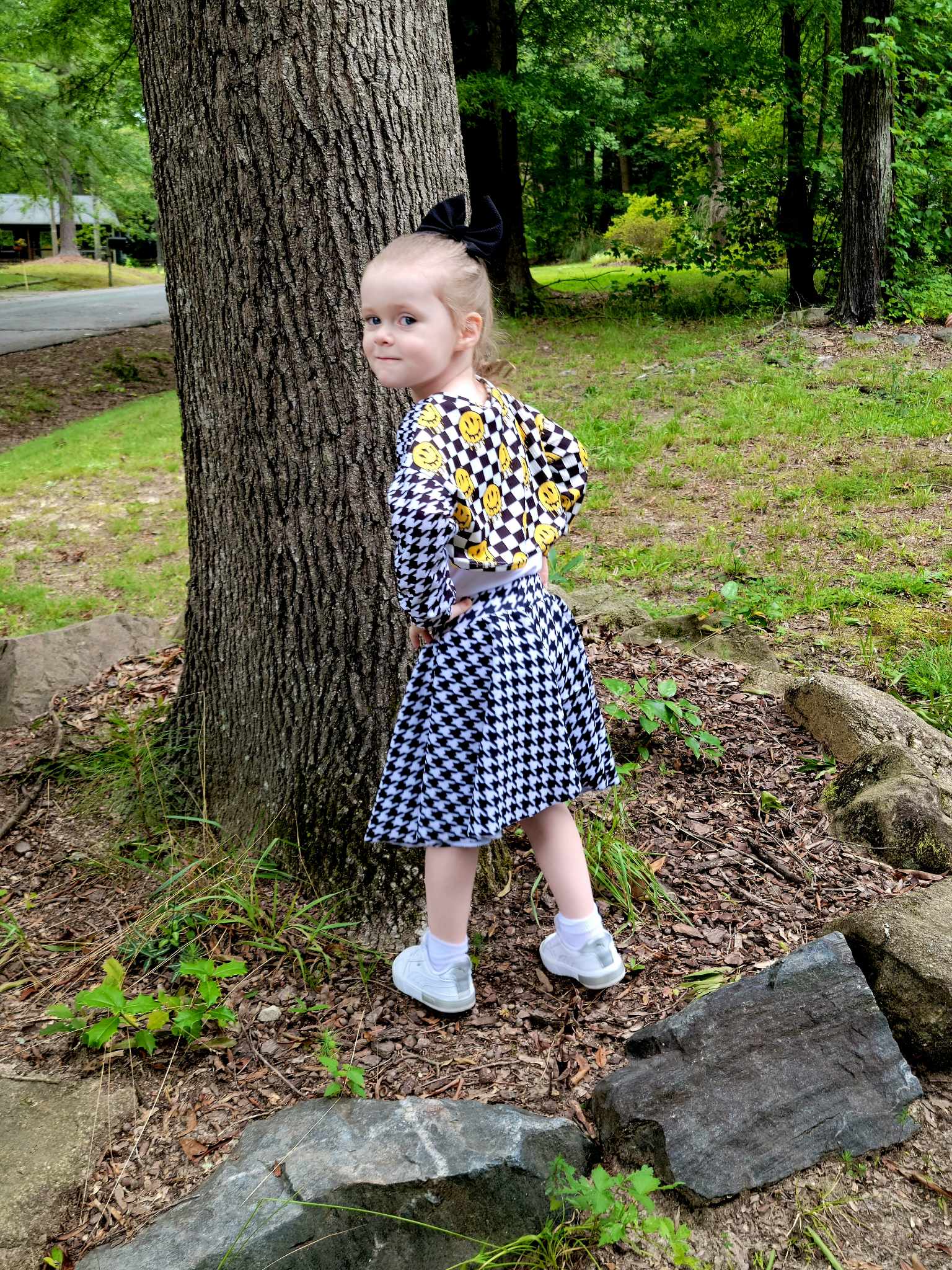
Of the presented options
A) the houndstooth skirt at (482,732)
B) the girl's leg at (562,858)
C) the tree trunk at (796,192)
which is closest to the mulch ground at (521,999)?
the girl's leg at (562,858)

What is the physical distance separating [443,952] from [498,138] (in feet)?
40.0

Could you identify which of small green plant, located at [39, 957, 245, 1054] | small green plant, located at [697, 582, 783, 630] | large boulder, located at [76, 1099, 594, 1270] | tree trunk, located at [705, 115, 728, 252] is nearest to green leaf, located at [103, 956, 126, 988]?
small green plant, located at [39, 957, 245, 1054]

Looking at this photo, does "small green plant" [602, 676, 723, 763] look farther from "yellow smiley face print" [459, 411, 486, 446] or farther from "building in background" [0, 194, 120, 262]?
"building in background" [0, 194, 120, 262]

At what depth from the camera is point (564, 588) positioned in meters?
4.69

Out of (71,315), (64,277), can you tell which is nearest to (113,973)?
(71,315)

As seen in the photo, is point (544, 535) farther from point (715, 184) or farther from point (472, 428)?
point (715, 184)

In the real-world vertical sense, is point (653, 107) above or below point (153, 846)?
above

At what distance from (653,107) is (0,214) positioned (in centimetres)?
3915

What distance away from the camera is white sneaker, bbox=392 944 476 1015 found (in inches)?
94.1

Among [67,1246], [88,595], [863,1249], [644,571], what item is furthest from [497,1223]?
[88,595]

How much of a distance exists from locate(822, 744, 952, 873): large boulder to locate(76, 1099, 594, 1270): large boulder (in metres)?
1.25

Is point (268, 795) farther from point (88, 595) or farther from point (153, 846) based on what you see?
point (88, 595)

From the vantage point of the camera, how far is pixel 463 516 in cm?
215

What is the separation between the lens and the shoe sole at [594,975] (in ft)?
7.93
